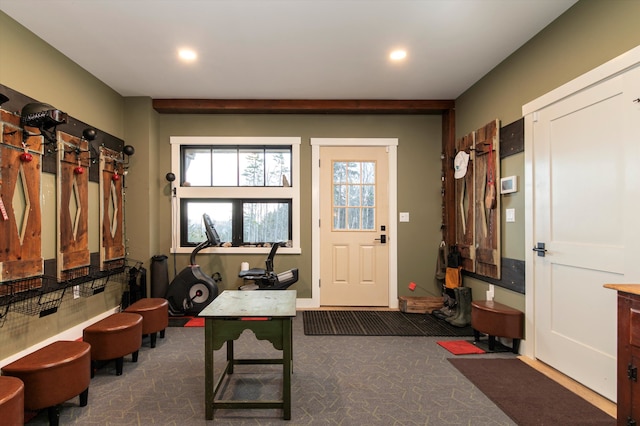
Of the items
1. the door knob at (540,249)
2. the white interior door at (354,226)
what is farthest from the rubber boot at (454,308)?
the door knob at (540,249)

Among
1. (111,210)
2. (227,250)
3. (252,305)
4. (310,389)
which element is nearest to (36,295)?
(111,210)

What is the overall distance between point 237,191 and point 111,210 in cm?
153

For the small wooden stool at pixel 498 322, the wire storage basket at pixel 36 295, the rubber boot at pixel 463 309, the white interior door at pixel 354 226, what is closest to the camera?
the wire storage basket at pixel 36 295

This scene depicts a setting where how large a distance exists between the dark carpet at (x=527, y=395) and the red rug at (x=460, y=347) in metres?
0.17

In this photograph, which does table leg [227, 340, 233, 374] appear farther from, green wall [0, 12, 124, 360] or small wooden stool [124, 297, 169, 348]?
green wall [0, 12, 124, 360]

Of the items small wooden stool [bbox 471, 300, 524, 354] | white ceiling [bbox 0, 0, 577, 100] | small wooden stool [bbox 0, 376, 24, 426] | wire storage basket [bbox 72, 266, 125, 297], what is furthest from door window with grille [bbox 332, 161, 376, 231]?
small wooden stool [bbox 0, 376, 24, 426]

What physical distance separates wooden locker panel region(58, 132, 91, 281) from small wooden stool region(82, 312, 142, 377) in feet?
2.54

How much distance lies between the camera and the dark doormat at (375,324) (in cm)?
364

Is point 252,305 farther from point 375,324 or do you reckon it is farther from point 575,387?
point 575,387

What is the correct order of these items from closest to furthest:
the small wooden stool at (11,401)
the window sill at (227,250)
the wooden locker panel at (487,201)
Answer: the small wooden stool at (11,401), the wooden locker panel at (487,201), the window sill at (227,250)

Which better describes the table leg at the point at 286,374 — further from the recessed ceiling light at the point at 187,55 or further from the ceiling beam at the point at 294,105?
the ceiling beam at the point at 294,105

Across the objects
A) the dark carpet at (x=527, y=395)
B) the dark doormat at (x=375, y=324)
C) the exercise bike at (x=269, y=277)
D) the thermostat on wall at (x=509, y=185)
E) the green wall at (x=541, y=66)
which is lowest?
the dark doormat at (x=375, y=324)

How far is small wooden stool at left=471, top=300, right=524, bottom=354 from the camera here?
301 cm

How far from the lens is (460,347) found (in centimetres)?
321
